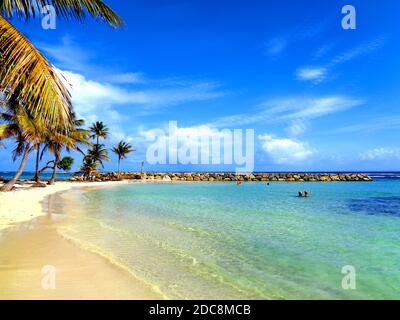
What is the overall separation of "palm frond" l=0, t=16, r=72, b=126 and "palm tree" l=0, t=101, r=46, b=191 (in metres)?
14.8

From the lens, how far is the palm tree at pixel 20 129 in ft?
66.0

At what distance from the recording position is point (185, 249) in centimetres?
736

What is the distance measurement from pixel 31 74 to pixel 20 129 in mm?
19785

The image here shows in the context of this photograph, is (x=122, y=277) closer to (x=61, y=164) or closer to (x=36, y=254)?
(x=36, y=254)

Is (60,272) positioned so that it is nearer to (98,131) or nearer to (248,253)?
(248,253)

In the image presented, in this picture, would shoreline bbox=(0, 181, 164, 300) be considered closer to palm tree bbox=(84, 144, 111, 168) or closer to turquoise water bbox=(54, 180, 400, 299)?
turquoise water bbox=(54, 180, 400, 299)

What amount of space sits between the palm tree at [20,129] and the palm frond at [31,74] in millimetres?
14801

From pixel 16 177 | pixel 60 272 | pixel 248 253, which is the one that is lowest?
pixel 248 253

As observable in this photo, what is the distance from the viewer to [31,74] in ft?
19.0

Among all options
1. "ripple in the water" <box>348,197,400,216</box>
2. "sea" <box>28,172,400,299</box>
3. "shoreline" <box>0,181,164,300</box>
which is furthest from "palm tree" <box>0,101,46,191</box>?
"ripple in the water" <box>348,197,400,216</box>

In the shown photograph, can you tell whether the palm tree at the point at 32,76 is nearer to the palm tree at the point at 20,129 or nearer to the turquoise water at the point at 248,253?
the turquoise water at the point at 248,253

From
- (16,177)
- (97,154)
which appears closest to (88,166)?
(97,154)

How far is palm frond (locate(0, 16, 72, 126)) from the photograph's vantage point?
228 inches
